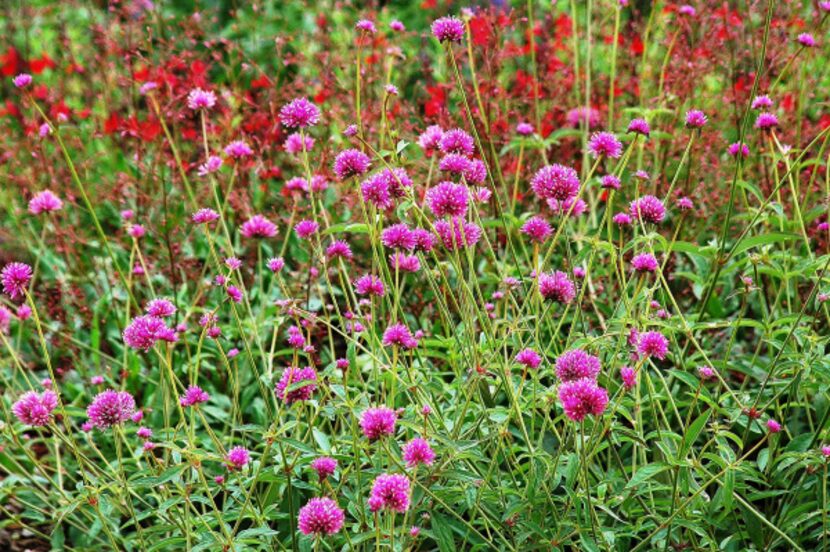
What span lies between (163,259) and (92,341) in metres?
0.50

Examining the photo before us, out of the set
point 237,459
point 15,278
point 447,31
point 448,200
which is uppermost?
point 447,31

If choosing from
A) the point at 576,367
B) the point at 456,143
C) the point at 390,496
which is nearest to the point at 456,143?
the point at 456,143

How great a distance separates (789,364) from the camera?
7.09 ft

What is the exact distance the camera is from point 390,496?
1.68 meters

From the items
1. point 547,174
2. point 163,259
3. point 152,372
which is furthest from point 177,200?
point 547,174

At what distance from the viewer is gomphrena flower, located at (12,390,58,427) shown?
2070 mm

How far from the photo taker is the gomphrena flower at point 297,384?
6.50ft

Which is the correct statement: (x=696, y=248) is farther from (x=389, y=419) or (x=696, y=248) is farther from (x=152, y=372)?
(x=152, y=372)

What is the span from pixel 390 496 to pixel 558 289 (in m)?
0.57

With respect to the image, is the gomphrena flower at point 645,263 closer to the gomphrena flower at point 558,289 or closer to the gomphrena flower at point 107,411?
the gomphrena flower at point 558,289

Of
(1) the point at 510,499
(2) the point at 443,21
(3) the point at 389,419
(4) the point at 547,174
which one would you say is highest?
(2) the point at 443,21

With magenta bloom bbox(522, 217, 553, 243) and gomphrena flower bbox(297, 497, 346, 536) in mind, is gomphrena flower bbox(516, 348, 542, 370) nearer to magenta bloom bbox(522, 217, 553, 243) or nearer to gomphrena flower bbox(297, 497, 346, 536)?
magenta bloom bbox(522, 217, 553, 243)

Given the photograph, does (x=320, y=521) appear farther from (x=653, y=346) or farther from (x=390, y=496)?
(x=653, y=346)

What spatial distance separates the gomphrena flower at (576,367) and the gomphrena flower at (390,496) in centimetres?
36
